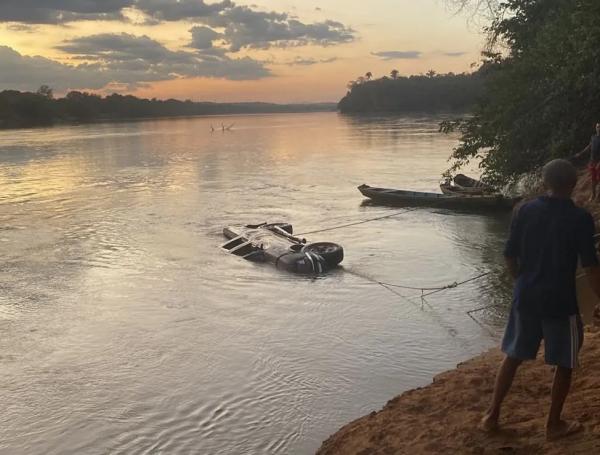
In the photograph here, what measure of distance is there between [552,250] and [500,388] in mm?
1145

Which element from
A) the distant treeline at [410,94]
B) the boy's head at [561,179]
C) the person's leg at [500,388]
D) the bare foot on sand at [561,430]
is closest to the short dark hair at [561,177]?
Result: the boy's head at [561,179]

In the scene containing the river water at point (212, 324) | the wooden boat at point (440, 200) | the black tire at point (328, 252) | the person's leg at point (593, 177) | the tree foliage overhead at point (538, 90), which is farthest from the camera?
the wooden boat at point (440, 200)

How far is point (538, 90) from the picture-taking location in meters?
19.9

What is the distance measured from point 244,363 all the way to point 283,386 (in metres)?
1.18

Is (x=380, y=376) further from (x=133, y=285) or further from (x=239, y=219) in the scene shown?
(x=239, y=219)

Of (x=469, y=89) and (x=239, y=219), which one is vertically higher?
(x=469, y=89)

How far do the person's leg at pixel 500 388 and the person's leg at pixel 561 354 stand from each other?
272 millimetres

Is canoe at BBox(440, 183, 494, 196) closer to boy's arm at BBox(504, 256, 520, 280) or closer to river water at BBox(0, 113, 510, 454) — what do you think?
river water at BBox(0, 113, 510, 454)

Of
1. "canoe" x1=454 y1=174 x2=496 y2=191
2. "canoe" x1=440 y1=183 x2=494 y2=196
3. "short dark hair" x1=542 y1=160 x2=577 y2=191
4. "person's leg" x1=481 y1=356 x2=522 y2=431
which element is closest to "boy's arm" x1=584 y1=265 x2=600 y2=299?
"short dark hair" x1=542 y1=160 x2=577 y2=191

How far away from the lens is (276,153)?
54406 millimetres

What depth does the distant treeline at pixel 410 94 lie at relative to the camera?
6394 inches

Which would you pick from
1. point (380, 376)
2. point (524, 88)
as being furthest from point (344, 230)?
point (380, 376)

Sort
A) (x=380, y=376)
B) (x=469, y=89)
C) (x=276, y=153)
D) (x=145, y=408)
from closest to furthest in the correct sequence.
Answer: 1. (x=145, y=408)
2. (x=380, y=376)
3. (x=276, y=153)
4. (x=469, y=89)

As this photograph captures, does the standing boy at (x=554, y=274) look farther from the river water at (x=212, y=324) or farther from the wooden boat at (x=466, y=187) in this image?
the wooden boat at (x=466, y=187)
